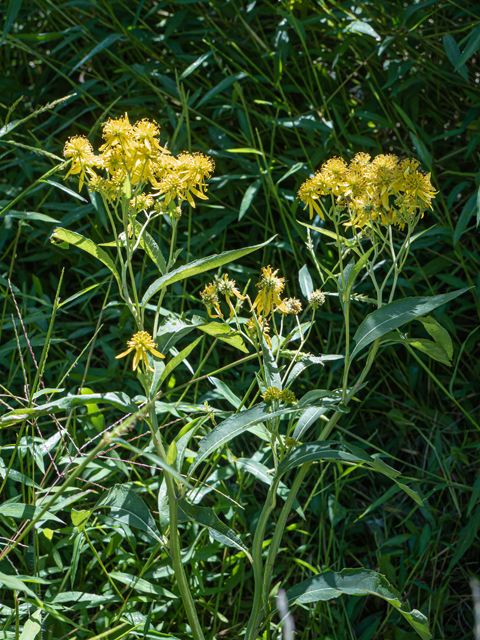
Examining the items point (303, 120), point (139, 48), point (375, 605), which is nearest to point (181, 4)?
point (139, 48)

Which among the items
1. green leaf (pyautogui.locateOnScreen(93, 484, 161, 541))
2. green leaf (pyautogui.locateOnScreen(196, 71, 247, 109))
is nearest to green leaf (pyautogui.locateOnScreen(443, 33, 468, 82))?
green leaf (pyautogui.locateOnScreen(196, 71, 247, 109))

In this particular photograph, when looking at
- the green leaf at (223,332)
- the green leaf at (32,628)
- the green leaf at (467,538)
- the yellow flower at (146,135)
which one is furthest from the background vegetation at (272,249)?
the yellow flower at (146,135)

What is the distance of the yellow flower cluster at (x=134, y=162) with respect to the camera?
0.72 metres

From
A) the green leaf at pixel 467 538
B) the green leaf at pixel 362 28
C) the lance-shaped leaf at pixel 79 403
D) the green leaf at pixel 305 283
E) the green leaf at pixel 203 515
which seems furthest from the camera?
the green leaf at pixel 362 28

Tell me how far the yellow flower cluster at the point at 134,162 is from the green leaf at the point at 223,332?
17 cm

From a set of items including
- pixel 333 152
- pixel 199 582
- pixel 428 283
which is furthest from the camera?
pixel 333 152

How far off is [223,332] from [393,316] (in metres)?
0.22

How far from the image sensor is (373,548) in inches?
47.6

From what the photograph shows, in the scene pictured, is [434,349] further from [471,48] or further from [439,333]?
[471,48]

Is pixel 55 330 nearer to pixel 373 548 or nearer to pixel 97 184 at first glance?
pixel 97 184

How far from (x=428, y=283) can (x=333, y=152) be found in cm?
37

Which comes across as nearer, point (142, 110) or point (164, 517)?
point (164, 517)

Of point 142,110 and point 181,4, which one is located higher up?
point 181,4

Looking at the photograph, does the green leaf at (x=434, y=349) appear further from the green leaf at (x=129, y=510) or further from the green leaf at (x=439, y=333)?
the green leaf at (x=129, y=510)
